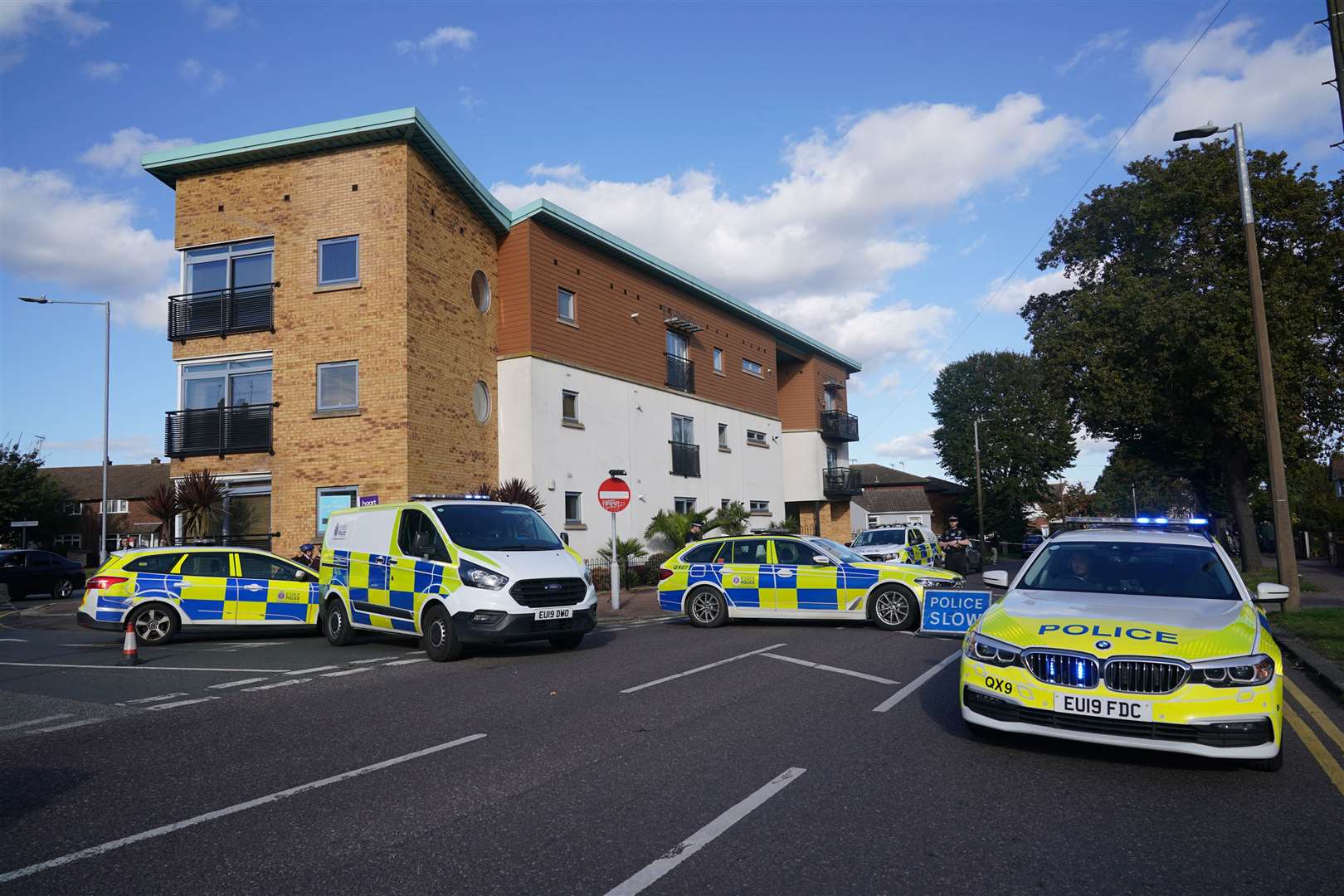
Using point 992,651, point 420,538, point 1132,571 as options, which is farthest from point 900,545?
point 992,651

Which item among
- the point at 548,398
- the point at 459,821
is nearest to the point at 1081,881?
the point at 459,821

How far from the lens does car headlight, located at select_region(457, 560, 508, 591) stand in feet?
34.8

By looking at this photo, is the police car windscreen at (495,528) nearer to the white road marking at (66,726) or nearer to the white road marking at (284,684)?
the white road marking at (284,684)

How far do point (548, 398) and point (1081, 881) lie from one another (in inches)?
839

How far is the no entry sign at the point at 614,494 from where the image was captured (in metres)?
19.1

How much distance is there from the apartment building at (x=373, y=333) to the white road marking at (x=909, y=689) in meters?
13.5

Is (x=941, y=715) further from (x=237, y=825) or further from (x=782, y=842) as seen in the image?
(x=237, y=825)

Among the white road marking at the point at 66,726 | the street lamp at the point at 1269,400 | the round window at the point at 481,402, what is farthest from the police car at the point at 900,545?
the white road marking at the point at 66,726

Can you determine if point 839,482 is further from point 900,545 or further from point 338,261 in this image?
point 338,261

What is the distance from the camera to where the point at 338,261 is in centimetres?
2109

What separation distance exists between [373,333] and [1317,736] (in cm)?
1870

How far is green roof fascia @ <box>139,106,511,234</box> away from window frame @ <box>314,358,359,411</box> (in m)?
5.12

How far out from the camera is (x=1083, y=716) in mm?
5316

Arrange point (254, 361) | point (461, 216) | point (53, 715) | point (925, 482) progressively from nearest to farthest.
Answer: point (53, 715), point (254, 361), point (461, 216), point (925, 482)
